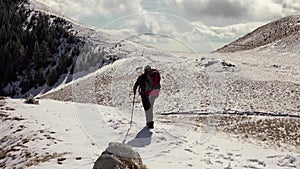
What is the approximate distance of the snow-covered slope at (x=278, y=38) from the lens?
7086 cm

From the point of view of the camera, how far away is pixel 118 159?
1016 centimetres

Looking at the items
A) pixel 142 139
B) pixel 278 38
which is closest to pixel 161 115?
pixel 142 139

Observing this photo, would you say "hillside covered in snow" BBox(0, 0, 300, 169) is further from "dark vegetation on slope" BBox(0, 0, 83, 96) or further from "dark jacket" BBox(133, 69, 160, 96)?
"dark jacket" BBox(133, 69, 160, 96)

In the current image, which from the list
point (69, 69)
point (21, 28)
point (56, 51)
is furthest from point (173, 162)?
point (21, 28)

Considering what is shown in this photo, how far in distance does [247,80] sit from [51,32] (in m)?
36.3

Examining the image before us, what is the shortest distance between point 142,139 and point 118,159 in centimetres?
355

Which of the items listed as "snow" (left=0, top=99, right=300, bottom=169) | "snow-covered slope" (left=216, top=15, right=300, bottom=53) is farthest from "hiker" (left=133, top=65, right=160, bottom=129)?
"snow-covered slope" (left=216, top=15, right=300, bottom=53)

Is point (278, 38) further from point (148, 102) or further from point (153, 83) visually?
point (153, 83)

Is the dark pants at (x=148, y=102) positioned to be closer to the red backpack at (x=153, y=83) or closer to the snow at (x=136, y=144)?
the red backpack at (x=153, y=83)

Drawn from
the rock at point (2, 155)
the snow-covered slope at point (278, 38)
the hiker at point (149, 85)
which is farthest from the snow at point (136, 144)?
the snow-covered slope at point (278, 38)

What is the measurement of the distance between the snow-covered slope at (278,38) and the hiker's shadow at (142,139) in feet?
A: 190

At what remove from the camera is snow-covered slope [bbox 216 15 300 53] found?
232 ft

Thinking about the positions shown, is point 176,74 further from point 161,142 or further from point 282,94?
point 161,142

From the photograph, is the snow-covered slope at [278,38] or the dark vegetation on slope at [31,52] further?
the snow-covered slope at [278,38]
